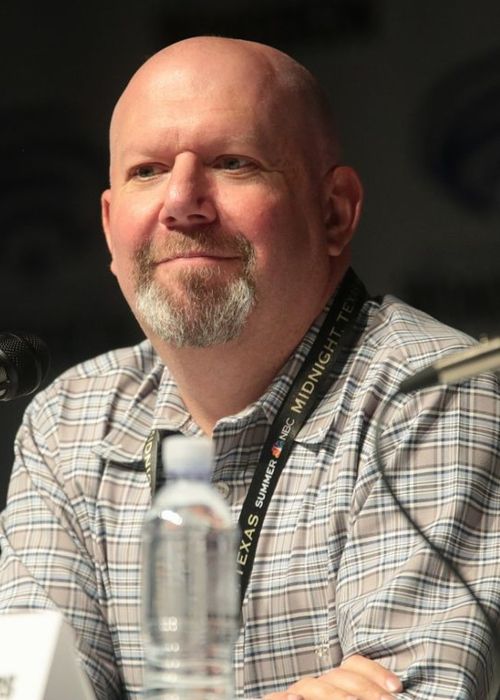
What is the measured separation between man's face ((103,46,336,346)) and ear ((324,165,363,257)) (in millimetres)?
114

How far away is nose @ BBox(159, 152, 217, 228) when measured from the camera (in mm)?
2199

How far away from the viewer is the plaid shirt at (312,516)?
1.87 m

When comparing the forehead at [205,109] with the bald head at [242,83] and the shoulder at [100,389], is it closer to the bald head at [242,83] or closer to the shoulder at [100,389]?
the bald head at [242,83]

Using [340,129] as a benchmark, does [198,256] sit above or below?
below

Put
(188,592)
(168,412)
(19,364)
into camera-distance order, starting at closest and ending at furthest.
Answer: (188,592) < (19,364) < (168,412)

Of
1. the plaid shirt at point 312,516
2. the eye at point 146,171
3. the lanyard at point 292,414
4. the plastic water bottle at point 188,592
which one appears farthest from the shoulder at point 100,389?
the plastic water bottle at point 188,592

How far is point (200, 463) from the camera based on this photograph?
1207 mm

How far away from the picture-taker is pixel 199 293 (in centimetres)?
223

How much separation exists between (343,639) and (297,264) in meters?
0.68

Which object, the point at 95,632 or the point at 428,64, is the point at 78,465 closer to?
the point at 95,632

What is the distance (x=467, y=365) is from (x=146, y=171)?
1.17 metres

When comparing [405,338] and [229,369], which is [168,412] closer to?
[229,369]

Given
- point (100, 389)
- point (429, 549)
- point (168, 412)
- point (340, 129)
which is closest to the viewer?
point (429, 549)

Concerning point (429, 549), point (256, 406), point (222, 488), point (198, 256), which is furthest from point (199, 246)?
point (429, 549)
